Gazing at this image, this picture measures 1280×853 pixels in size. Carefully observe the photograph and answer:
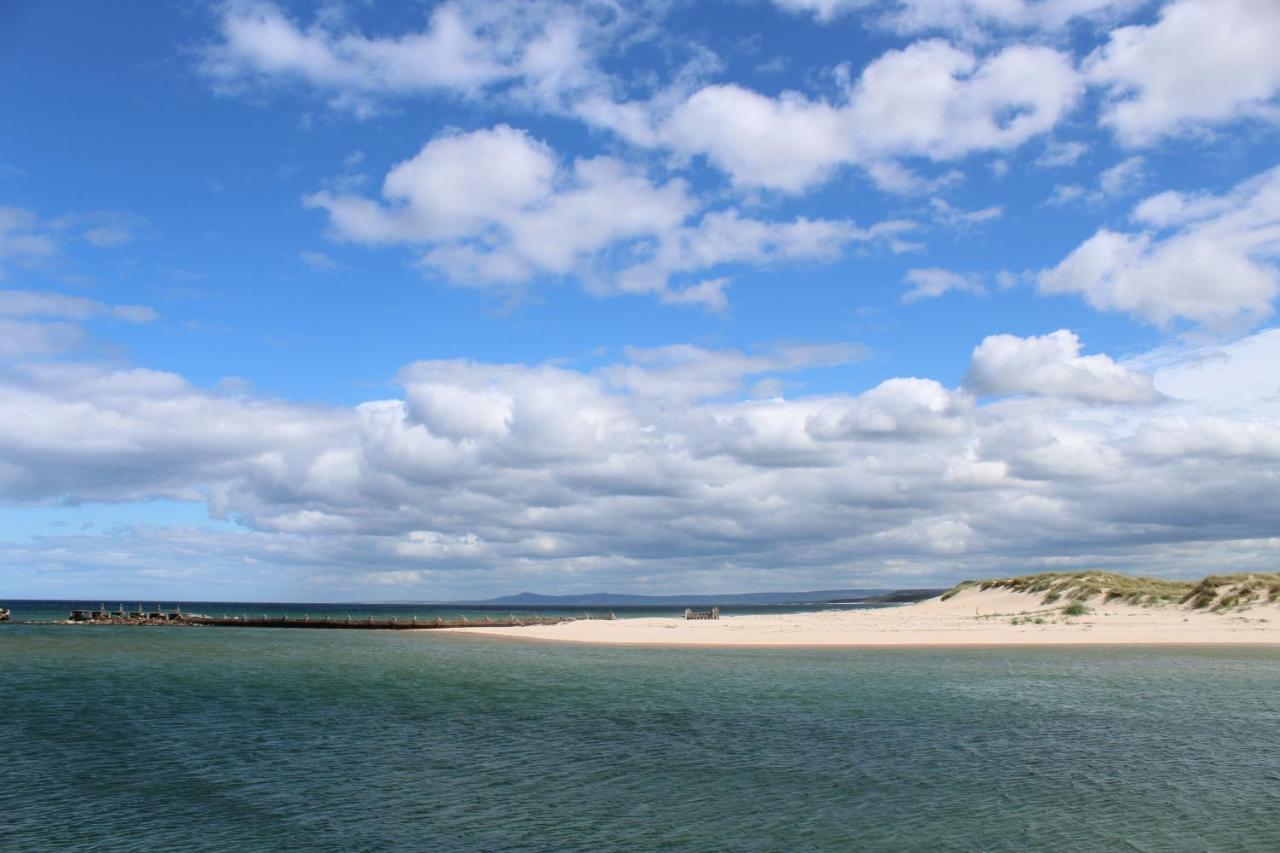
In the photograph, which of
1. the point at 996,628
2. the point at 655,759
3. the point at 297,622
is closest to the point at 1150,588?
the point at 996,628

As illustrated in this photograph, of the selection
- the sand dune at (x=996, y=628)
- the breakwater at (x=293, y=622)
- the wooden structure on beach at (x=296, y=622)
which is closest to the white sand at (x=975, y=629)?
the sand dune at (x=996, y=628)

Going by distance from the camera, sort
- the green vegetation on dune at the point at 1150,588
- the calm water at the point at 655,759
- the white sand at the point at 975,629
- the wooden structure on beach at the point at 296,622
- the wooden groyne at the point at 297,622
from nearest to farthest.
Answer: the calm water at the point at 655,759 < the white sand at the point at 975,629 < the green vegetation on dune at the point at 1150,588 < the wooden groyne at the point at 297,622 < the wooden structure on beach at the point at 296,622

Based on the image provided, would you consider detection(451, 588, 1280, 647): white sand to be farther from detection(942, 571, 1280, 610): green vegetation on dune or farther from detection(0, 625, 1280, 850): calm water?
detection(0, 625, 1280, 850): calm water

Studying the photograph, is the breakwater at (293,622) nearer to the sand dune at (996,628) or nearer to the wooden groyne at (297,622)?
the wooden groyne at (297,622)

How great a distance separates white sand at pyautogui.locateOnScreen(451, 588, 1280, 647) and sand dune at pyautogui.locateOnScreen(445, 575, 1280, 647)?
8 centimetres

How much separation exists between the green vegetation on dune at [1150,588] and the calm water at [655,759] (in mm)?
40257

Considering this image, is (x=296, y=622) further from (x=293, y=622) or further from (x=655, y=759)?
(x=655, y=759)

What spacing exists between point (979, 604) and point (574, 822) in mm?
102059

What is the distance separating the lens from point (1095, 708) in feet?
120

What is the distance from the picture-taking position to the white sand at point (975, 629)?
72000mm

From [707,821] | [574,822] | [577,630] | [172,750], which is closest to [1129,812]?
[707,821]

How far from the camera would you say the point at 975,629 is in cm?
8306

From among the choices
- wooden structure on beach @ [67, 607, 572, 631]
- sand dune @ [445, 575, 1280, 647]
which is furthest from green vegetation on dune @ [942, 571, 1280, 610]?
wooden structure on beach @ [67, 607, 572, 631]

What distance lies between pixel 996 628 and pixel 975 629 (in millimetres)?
1791
